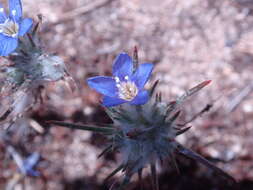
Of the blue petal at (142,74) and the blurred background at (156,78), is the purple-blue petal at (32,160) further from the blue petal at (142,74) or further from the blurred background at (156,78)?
the blue petal at (142,74)

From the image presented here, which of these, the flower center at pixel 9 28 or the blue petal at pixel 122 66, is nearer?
the blue petal at pixel 122 66

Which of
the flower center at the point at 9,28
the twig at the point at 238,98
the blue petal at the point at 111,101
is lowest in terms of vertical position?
the twig at the point at 238,98

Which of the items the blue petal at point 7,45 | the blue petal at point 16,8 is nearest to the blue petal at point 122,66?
the blue petal at point 7,45

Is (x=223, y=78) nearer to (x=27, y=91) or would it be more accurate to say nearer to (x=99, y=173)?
(x=99, y=173)

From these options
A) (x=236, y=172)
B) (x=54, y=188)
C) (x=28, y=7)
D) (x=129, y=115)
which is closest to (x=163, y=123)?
(x=129, y=115)

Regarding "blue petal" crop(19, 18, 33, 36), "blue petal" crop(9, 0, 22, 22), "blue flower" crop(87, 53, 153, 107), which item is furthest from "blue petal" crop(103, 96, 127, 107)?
"blue petal" crop(9, 0, 22, 22)
